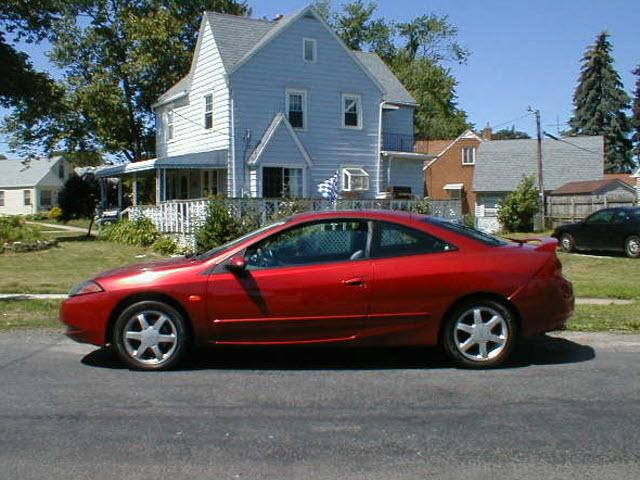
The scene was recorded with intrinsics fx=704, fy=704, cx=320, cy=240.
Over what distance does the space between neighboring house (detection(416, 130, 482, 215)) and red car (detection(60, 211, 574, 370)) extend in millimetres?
46218

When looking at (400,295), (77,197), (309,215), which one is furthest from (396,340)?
(77,197)

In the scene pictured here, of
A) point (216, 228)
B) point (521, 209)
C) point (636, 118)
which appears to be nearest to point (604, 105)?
point (636, 118)

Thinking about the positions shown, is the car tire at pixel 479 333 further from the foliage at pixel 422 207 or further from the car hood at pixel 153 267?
the foliage at pixel 422 207

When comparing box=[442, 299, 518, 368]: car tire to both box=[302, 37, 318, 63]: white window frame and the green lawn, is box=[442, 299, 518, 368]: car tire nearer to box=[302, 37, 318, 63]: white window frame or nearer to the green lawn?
the green lawn

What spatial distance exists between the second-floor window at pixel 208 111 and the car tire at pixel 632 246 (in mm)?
15119

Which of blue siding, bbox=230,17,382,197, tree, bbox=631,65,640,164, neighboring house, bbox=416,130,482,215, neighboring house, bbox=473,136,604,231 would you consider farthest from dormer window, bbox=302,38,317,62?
tree, bbox=631,65,640,164

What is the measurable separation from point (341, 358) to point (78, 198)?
22.7 meters

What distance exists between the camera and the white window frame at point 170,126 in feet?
97.5

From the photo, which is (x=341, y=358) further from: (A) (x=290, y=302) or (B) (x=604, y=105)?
(B) (x=604, y=105)

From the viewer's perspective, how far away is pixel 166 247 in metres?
20.7

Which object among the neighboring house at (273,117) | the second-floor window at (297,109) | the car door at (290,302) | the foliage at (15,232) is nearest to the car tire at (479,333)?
the car door at (290,302)

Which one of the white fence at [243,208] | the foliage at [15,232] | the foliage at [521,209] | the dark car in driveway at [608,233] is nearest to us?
the dark car in driveway at [608,233]

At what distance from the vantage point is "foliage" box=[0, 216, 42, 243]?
20.8 meters

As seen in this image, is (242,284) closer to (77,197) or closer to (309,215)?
(309,215)
